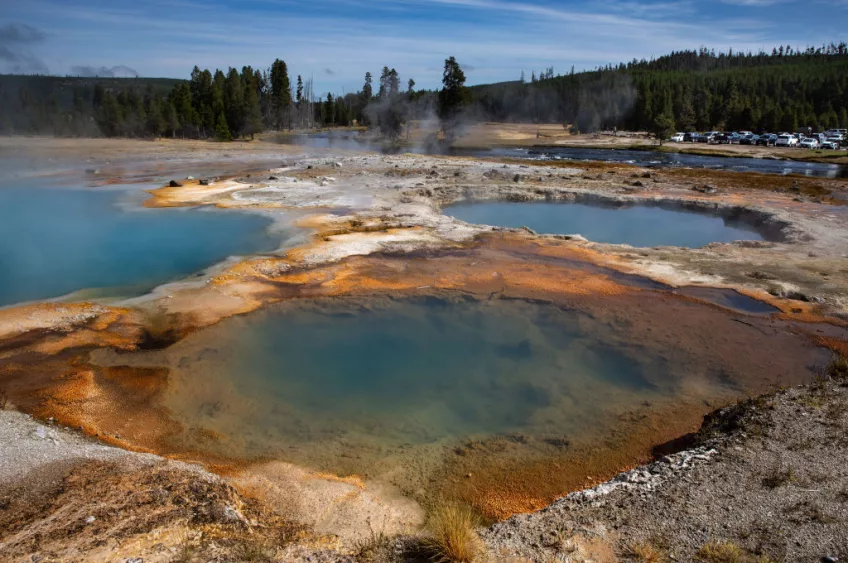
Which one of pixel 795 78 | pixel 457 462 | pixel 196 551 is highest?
pixel 795 78

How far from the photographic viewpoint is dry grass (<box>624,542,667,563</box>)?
3627 millimetres

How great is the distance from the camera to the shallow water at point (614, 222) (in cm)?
1576

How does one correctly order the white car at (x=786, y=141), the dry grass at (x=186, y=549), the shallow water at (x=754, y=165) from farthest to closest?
the white car at (x=786, y=141), the shallow water at (x=754, y=165), the dry grass at (x=186, y=549)

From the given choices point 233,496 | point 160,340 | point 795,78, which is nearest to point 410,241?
point 160,340

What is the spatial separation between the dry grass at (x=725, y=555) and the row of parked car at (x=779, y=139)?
50.8m

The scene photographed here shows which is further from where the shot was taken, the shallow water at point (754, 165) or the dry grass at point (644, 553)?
the shallow water at point (754, 165)

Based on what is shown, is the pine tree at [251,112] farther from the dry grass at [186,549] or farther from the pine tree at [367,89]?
the dry grass at [186,549]

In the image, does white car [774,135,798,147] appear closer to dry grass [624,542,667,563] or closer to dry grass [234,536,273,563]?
dry grass [624,542,667,563]

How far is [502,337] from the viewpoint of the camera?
337 inches

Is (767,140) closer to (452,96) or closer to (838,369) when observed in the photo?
(452,96)

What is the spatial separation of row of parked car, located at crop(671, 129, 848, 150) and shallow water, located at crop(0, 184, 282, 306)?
47.9m

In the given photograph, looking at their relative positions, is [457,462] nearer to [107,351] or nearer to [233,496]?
[233,496]

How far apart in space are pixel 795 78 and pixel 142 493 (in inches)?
3576

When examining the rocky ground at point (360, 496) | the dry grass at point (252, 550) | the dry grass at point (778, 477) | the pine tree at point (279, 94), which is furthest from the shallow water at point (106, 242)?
the pine tree at point (279, 94)
